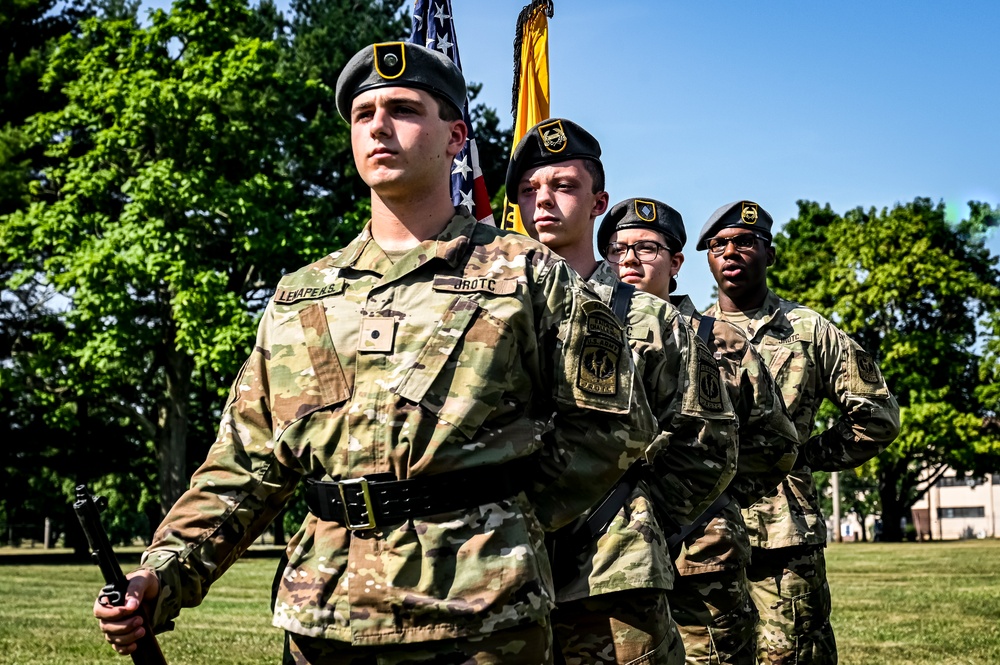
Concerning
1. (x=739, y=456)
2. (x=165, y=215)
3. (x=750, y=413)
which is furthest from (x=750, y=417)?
(x=165, y=215)

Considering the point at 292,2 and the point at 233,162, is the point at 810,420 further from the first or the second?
the point at 292,2

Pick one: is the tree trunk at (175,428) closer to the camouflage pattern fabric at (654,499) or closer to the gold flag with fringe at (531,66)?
the gold flag with fringe at (531,66)

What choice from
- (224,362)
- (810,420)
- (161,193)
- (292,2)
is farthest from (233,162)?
(810,420)

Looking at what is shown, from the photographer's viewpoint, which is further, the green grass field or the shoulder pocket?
the green grass field

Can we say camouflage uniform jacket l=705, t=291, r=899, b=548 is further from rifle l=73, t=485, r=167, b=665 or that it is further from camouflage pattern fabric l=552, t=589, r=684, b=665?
rifle l=73, t=485, r=167, b=665

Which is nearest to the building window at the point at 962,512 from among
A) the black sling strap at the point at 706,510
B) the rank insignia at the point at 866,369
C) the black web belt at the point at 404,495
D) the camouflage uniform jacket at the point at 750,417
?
the rank insignia at the point at 866,369

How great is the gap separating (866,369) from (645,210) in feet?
8.05

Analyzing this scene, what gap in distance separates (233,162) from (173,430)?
725 centimetres

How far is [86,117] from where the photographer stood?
3269 centimetres

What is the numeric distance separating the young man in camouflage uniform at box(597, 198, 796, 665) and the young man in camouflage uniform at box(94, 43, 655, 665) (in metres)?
2.64

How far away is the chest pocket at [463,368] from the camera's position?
3.27 metres

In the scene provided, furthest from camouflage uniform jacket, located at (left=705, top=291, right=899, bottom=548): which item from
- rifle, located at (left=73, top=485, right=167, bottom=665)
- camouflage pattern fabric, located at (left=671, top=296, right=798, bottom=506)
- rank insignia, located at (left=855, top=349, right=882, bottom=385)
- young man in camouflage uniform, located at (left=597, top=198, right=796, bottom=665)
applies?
rifle, located at (left=73, top=485, right=167, bottom=665)

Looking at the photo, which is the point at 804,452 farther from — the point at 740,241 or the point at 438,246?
the point at 438,246

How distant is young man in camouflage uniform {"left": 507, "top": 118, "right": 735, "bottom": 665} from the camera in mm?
4781
